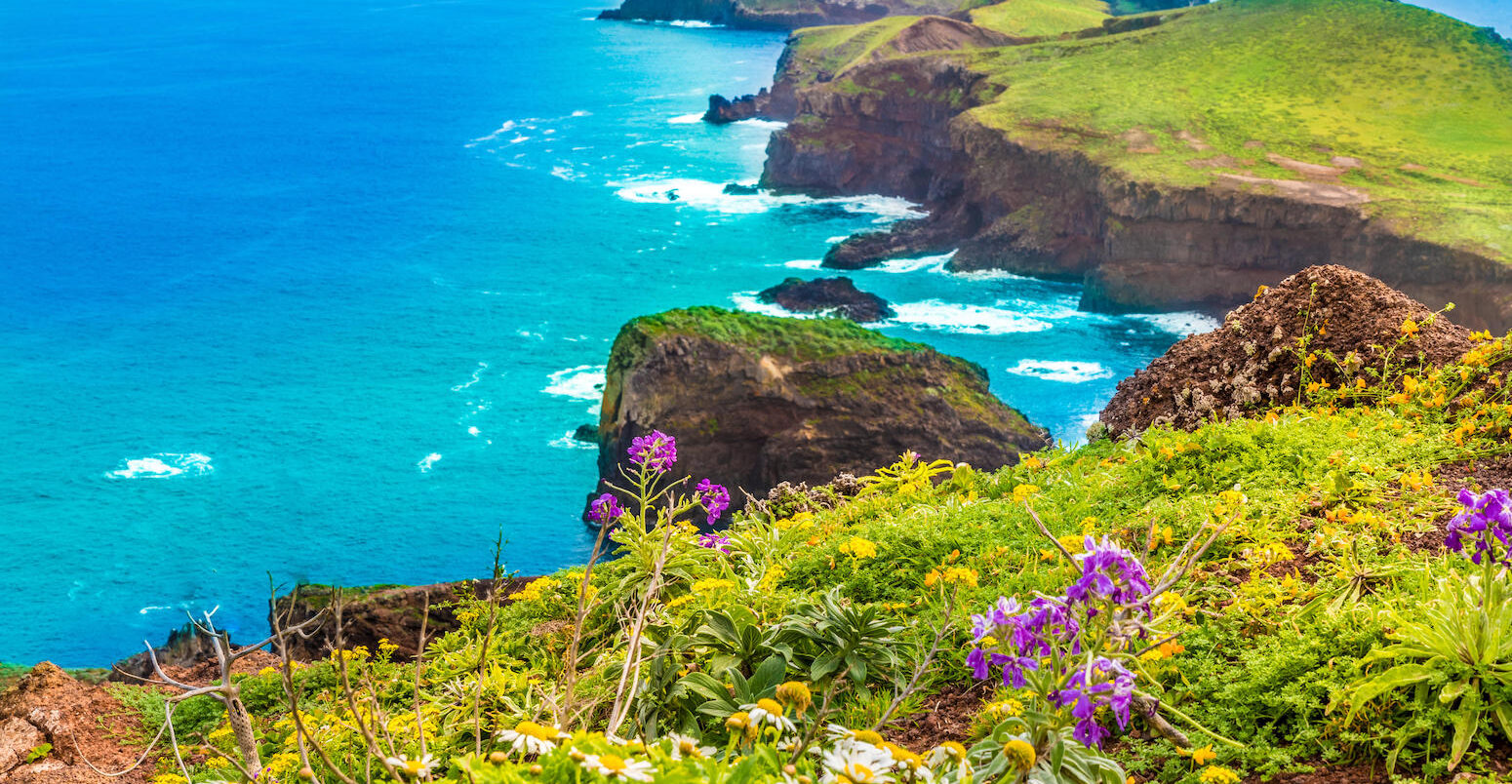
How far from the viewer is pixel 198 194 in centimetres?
9556

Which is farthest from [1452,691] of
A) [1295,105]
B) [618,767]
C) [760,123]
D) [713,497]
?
[760,123]

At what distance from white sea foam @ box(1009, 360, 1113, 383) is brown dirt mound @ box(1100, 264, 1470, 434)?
44679 millimetres

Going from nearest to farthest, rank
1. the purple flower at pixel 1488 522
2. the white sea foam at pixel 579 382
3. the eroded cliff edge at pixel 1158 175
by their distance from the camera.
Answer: the purple flower at pixel 1488 522, the white sea foam at pixel 579 382, the eroded cliff edge at pixel 1158 175

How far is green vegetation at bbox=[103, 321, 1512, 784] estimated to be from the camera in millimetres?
4652

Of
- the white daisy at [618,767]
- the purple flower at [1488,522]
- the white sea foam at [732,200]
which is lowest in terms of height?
the white sea foam at [732,200]

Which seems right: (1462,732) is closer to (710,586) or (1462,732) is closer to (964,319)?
(710,586)

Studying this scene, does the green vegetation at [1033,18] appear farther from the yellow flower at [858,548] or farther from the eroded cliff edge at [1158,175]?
the yellow flower at [858,548]

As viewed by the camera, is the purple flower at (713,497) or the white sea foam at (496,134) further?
the white sea foam at (496,134)

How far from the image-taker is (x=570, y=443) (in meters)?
50.8

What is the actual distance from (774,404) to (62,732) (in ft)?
101

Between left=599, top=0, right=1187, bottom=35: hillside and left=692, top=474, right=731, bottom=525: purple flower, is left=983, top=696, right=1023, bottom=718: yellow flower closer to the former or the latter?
left=692, top=474, right=731, bottom=525: purple flower

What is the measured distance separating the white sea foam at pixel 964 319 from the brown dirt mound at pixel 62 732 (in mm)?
53529

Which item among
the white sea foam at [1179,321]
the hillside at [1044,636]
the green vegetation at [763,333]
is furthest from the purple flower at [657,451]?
the white sea foam at [1179,321]

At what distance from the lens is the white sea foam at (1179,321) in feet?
201
